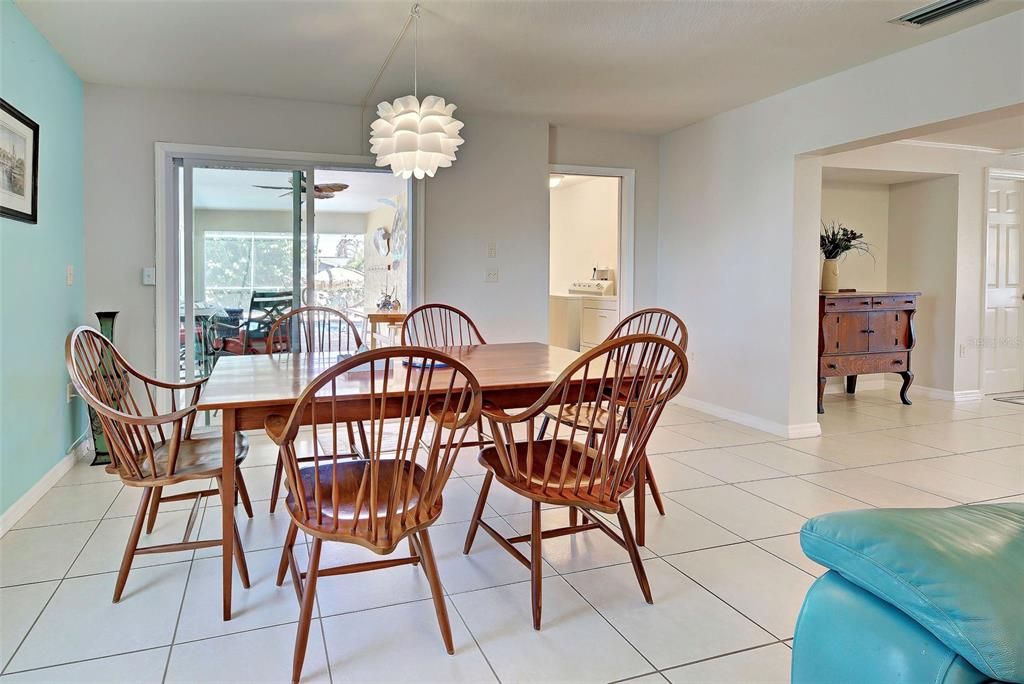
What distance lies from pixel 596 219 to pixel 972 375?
166 inches

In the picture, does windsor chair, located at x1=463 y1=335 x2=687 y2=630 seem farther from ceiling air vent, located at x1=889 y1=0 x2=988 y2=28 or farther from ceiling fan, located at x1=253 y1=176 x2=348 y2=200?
ceiling fan, located at x1=253 y1=176 x2=348 y2=200

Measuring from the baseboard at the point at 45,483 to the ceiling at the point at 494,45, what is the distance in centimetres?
221

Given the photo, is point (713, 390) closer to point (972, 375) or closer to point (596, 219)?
point (972, 375)

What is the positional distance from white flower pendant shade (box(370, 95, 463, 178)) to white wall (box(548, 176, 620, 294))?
4.79 metres

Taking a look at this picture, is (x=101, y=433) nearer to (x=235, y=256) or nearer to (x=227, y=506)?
(x=235, y=256)

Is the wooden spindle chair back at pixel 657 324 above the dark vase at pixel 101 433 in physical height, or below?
above

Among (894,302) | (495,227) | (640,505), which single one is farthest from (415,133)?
(894,302)

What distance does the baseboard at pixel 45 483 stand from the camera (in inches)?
106

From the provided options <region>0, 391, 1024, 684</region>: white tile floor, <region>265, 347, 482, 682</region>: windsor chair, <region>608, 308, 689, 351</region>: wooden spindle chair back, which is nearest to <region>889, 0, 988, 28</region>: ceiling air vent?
<region>608, 308, 689, 351</region>: wooden spindle chair back

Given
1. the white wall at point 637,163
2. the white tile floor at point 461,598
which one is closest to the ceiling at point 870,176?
the white wall at point 637,163

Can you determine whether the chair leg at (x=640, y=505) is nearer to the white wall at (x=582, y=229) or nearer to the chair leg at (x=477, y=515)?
the chair leg at (x=477, y=515)

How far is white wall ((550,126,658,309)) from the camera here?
17.2ft

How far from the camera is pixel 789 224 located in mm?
4266

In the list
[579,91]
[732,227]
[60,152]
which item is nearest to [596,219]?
[732,227]
